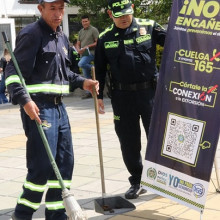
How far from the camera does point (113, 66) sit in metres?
5.30

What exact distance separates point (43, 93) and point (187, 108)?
1.20m

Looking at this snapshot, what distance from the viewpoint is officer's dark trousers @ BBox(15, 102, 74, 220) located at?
4.23m

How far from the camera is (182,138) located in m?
4.35

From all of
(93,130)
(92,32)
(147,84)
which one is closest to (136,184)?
(147,84)

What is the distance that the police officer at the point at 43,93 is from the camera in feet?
13.8

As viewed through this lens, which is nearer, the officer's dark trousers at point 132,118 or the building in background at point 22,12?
the officer's dark trousers at point 132,118

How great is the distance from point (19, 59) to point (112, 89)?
4.83ft

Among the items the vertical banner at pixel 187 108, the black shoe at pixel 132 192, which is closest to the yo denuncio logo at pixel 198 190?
the vertical banner at pixel 187 108

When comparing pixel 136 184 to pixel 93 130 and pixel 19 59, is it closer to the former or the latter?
pixel 19 59

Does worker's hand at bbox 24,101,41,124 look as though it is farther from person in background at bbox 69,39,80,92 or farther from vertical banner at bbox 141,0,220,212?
vertical banner at bbox 141,0,220,212

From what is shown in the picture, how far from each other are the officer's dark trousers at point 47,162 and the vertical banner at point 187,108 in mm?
780

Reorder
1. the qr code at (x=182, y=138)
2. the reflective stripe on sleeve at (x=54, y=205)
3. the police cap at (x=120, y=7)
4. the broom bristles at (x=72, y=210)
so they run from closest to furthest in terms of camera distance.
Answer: the broom bristles at (x=72, y=210) < the qr code at (x=182, y=138) < the reflective stripe on sleeve at (x=54, y=205) < the police cap at (x=120, y=7)

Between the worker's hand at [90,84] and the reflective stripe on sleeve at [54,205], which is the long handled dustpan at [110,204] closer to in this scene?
the worker's hand at [90,84]

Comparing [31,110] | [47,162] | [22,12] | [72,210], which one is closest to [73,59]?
[31,110]
